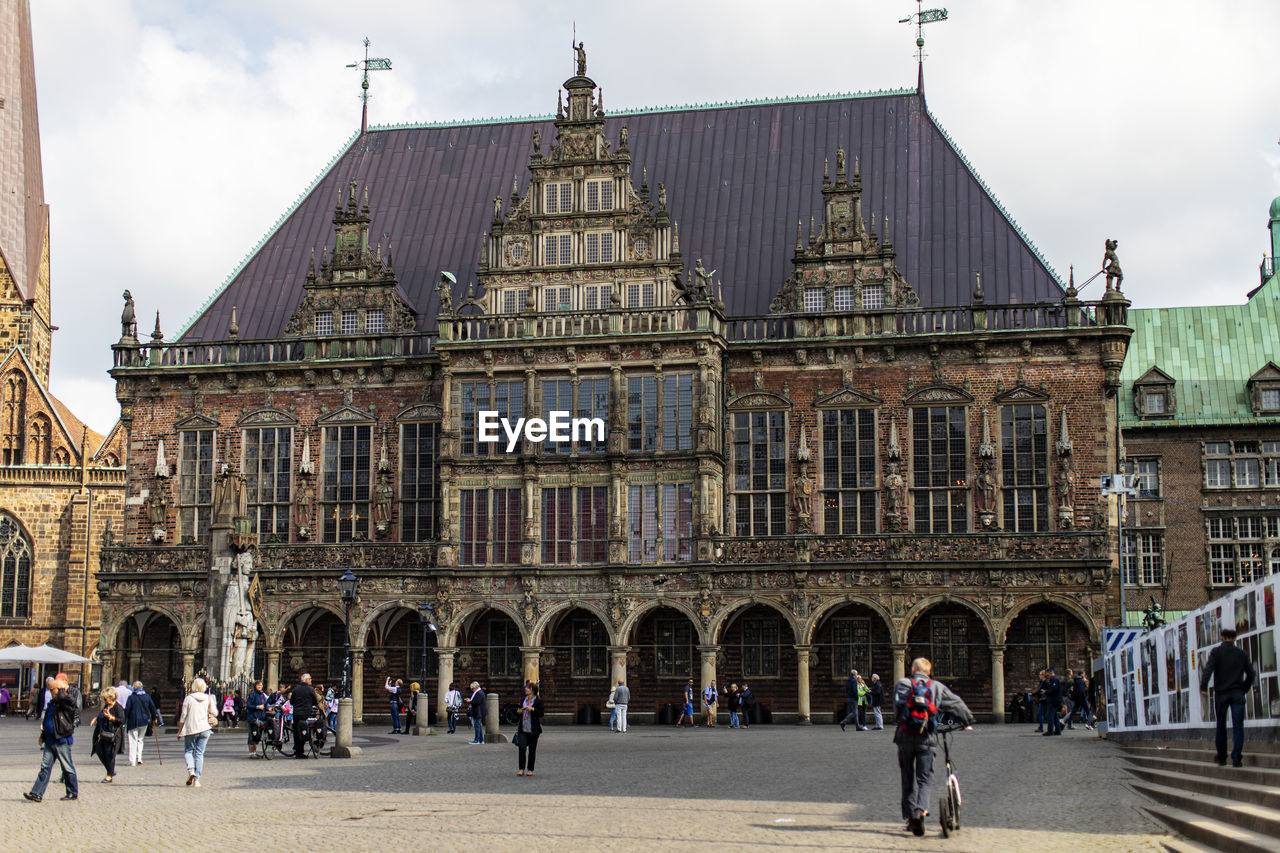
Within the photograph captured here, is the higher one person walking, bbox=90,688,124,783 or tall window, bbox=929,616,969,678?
tall window, bbox=929,616,969,678

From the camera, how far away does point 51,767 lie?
2230 cm

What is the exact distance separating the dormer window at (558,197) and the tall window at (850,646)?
1617cm

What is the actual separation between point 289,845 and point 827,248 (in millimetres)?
38647

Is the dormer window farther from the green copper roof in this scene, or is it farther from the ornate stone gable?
the green copper roof

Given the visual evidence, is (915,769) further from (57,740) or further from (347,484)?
(347,484)

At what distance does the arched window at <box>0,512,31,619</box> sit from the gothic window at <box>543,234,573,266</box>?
3499 cm

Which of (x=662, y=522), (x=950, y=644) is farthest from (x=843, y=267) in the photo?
(x=950, y=644)

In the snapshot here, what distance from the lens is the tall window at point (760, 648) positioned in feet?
165

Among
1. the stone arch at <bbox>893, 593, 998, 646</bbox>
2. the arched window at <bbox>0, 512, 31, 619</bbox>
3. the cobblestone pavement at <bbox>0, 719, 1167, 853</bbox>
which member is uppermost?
the arched window at <bbox>0, 512, 31, 619</bbox>

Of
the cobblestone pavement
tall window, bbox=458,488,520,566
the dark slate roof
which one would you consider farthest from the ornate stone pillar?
the cobblestone pavement

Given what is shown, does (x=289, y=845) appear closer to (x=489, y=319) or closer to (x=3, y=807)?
(x=3, y=807)

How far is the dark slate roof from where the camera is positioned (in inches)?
2133

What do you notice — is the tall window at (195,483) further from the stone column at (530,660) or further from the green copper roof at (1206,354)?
the green copper roof at (1206,354)

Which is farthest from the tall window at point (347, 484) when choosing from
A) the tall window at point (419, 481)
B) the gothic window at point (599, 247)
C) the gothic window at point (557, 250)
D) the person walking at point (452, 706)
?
the gothic window at point (599, 247)
